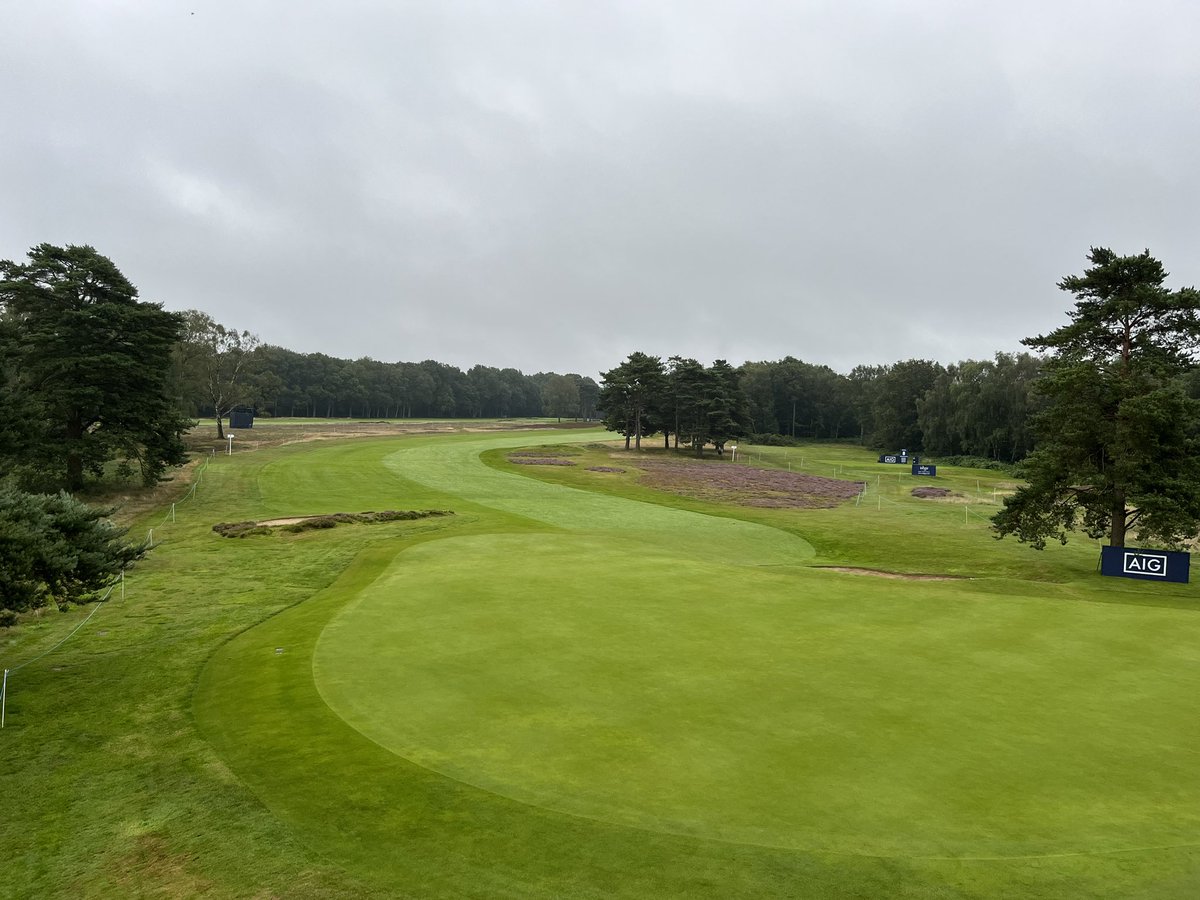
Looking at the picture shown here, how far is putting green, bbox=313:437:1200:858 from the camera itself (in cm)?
939

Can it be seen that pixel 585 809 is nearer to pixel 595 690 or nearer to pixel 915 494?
pixel 595 690

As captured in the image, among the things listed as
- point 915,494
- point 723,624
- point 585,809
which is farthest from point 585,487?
point 585,809

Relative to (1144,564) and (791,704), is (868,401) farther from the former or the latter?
(791,704)

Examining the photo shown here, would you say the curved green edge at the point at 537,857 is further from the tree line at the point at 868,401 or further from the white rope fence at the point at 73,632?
the tree line at the point at 868,401

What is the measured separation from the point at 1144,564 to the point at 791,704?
85.3 feet

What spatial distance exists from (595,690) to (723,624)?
5.77 m

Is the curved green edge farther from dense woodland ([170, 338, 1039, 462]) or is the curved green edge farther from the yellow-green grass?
dense woodland ([170, 338, 1039, 462])

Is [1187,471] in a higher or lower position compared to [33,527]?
higher

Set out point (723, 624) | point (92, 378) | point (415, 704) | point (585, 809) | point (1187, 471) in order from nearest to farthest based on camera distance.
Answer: point (585, 809) < point (415, 704) < point (723, 624) < point (1187, 471) < point (92, 378)

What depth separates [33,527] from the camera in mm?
13875

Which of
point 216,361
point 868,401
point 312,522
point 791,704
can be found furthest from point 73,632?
point 868,401

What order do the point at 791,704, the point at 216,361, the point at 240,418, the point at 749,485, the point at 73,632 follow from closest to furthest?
1. the point at 791,704
2. the point at 73,632
3. the point at 749,485
4. the point at 216,361
5. the point at 240,418

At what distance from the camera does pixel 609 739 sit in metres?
11.5

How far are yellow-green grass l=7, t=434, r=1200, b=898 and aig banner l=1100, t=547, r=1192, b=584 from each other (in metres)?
7.31
